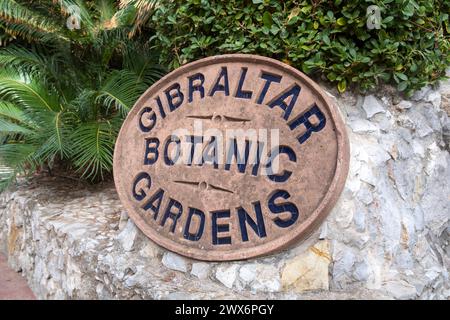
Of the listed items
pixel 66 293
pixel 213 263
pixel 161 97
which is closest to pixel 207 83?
pixel 161 97

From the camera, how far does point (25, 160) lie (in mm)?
3555

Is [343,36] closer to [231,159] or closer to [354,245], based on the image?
[231,159]

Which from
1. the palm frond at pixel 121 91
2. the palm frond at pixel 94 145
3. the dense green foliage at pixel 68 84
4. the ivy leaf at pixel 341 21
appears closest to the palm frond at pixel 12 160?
the dense green foliage at pixel 68 84

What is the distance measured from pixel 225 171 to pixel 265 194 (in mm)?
275

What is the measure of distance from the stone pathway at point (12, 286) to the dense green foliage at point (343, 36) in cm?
218

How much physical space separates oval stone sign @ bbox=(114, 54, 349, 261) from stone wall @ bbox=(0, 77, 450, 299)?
12cm

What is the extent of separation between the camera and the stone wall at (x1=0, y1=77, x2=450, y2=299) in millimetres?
2408

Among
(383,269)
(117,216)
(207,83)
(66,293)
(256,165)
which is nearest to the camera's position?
(383,269)

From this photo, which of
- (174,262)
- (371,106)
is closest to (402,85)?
(371,106)

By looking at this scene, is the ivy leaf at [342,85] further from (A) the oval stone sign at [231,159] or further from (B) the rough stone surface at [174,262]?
(B) the rough stone surface at [174,262]

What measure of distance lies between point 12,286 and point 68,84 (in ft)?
5.65

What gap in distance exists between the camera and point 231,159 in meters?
2.70

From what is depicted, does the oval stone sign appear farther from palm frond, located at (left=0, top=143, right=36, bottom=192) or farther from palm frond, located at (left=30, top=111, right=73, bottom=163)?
palm frond, located at (left=0, top=143, right=36, bottom=192)

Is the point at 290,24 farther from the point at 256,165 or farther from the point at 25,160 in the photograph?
the point at 25,160
